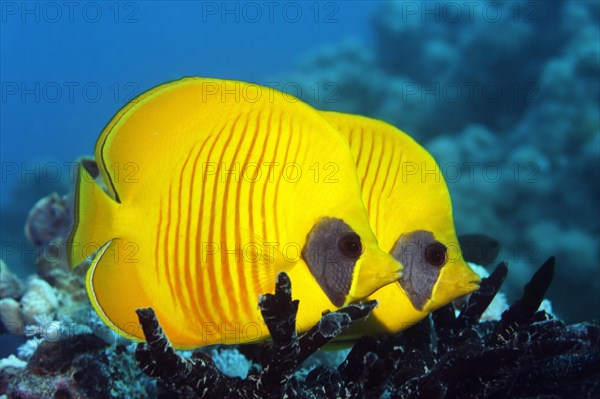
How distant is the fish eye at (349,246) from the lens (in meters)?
0.84

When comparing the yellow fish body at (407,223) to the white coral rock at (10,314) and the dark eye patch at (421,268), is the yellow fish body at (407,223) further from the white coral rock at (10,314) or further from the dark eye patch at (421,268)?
the white coral rock at (10,314)

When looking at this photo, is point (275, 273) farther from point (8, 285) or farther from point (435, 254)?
point (8, 285)

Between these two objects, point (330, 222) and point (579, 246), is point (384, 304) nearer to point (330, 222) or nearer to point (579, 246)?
point (330, 222)

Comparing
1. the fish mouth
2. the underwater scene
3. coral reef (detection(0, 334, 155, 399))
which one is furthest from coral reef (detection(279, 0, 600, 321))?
coral reef (detection(0, 334, 155, 399))

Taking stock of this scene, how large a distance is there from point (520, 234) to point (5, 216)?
27.6 ft

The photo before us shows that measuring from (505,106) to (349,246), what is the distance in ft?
18.1

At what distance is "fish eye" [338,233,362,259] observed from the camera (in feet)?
2.77

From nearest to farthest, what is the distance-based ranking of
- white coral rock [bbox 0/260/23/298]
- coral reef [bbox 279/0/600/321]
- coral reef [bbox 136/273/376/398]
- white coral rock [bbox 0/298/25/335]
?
coral reef [bbox 136/273/376/398], white coral rock [bbox 0/298/25/335], white coral rock [bbox 0/260/23/298], coral reef [bbox 279/0/600/321]

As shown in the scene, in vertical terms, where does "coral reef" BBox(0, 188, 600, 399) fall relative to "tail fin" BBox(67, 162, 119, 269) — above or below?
below

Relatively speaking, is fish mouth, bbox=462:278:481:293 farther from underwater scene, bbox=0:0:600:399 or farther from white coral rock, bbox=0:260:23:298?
white coral rock, bbox=0:260:23:298

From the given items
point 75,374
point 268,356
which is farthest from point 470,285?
point 75,374

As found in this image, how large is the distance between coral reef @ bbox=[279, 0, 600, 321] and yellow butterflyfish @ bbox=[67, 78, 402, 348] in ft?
11.7

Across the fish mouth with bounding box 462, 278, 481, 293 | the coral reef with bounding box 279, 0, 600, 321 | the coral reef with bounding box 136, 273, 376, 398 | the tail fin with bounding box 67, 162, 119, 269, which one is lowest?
the coral reef with bounding box 136, 273, 376, 398

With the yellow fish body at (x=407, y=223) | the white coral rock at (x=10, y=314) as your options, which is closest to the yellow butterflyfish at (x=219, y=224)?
the yellow fish body at (x=407, y=223)
